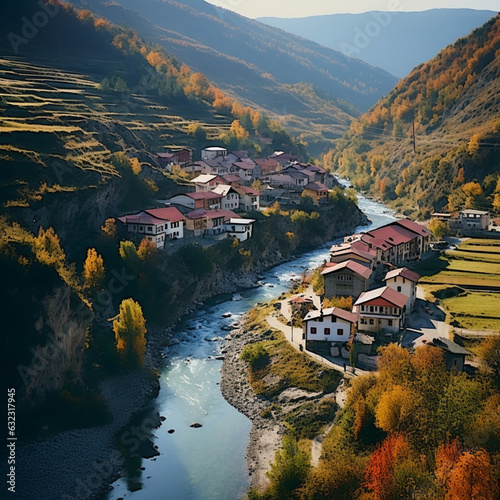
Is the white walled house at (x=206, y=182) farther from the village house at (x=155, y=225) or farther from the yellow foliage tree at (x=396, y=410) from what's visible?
the yellow foliage tree at (x=396, y=410)

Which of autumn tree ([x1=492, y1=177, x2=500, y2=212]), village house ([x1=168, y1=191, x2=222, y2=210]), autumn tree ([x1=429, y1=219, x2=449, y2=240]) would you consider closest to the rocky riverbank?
village house ([x1=168, y1=191, x2=222, y2=210])

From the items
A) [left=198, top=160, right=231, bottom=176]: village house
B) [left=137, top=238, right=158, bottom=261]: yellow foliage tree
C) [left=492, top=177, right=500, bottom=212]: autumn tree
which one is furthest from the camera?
[left=198, top=160, right=231, bottom=176]: village house

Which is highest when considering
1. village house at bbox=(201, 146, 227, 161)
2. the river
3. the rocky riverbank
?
village house at bbox=(201, 146, 227, 161)

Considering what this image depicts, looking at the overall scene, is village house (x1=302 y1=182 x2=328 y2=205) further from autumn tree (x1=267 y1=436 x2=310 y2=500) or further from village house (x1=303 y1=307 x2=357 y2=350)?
autumn tree (x1=267 y1=436 x2=310 y2=500)

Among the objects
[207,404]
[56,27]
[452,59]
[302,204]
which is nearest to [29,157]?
[207,404]

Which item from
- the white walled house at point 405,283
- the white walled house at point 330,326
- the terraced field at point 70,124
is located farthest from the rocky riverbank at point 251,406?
the terraced field at point 70,124

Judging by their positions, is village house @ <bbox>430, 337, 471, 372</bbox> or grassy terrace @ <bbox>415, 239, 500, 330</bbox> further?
grassy terrace @ <bbox>415, 239, 500, 330</bbox>
